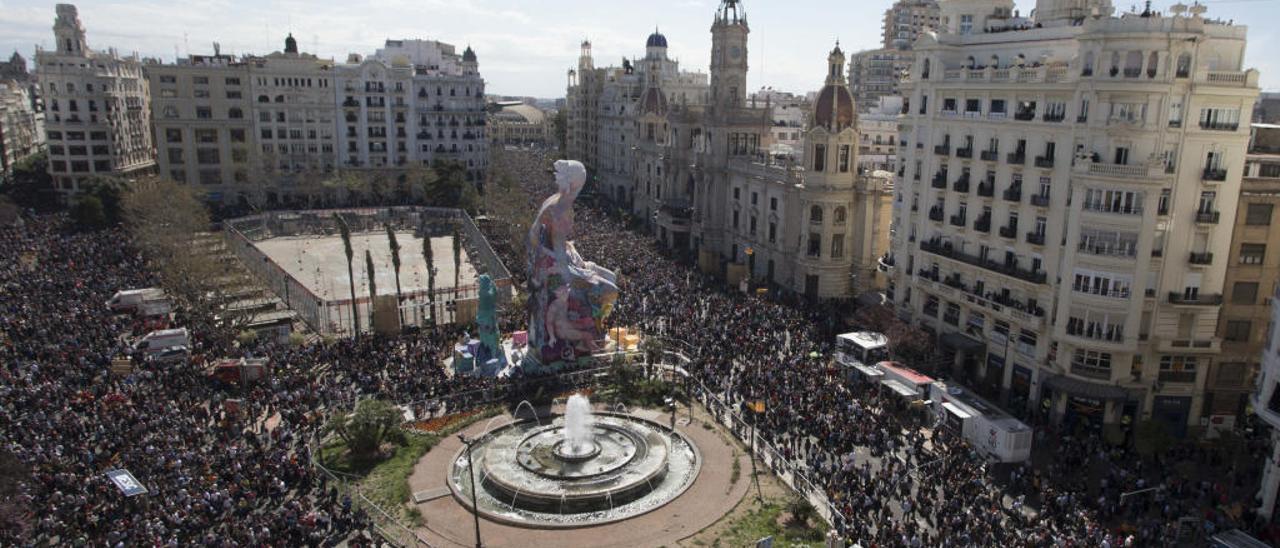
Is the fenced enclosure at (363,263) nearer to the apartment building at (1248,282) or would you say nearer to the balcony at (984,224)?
the balcony at (984,224)

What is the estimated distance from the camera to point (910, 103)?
63.2 metres

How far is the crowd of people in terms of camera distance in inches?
1414

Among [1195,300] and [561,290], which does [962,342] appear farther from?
[561,290]

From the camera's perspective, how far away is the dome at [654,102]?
389 feet

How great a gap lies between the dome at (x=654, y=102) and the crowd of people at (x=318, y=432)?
55287 millimetres

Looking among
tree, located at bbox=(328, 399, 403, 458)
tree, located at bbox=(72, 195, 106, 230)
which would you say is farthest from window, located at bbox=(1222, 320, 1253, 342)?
A: tree, located at bbox=(72, 195, 106, 230)

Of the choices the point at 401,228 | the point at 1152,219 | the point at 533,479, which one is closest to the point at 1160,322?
the point at 1152,219

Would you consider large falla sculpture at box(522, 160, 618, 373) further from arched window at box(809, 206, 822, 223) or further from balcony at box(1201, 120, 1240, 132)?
balcony at box(1201, 120, 1240, 132)

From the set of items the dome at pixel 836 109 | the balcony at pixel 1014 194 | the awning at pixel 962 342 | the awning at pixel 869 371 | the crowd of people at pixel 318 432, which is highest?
the dome at pixel 836 109

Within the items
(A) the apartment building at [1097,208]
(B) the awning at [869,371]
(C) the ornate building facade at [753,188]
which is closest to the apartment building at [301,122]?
(C) the ornate building facade at [753,188]

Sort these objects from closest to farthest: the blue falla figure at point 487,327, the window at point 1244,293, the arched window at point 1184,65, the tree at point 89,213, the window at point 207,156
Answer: the arched window at point 1184,65 → the window at point 1244,293 → the blue falla figure at point 487,327 → the tree at point 89,213 → the window at point 207,156

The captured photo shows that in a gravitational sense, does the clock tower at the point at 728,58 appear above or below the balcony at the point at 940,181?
above

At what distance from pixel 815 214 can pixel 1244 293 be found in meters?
34.2

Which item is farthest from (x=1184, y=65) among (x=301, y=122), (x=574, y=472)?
(x=301, y=122)
